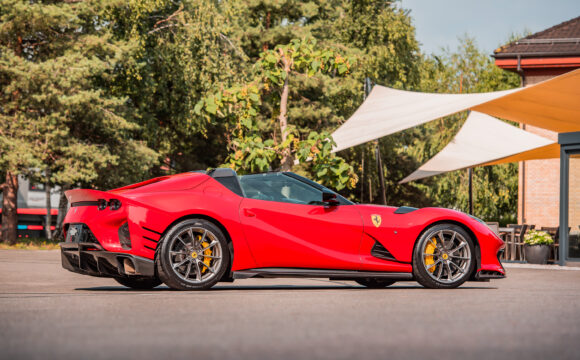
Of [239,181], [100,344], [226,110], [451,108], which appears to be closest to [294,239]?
[239,181]

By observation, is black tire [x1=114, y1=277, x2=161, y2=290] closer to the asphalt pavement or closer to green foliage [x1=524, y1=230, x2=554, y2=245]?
the asphalt pavement

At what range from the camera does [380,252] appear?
27.4 feet

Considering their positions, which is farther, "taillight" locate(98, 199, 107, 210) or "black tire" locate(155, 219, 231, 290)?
"taillight" locate(98, 199, 107, 210)

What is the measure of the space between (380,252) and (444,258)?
70 centimetres

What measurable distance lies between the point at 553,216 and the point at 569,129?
7.24 metres

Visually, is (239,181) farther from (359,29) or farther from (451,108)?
(359,29)

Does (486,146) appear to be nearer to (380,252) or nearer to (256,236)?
(380,252)

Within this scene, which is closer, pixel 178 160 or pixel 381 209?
pixel 381 209

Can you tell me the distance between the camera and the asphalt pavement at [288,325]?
13.1 ft

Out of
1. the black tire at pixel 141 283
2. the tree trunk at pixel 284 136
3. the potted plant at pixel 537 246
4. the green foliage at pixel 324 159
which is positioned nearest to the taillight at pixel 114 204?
the black tire at pixel 141 283

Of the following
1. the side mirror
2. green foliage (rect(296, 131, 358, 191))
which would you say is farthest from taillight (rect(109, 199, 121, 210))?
green foliage (rect(296, 131, 358, 191))

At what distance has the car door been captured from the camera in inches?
314

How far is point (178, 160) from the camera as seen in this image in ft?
125

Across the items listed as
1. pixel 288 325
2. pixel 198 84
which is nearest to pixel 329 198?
pixel 288 325
